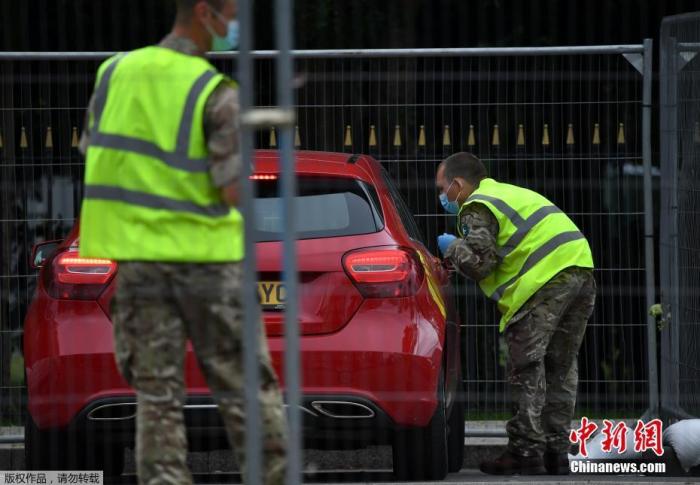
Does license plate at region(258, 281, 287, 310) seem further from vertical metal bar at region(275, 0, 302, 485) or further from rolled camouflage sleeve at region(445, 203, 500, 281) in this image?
vertical metal bar at region(275, 0, 302, 485)

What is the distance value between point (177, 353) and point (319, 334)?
6.81ft

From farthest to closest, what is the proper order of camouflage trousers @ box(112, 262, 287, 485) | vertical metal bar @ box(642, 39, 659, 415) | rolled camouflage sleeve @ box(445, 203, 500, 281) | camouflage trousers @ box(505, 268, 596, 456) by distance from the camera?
1. vertical metal bar @ box(642, 39, 659, 415)
2. camouflage trousers @ box(505, 268, 596, 456)
3. rolled camouflage sleeve @ box(445, 203, 500, 281)
4. camouflage trousers @ box(112, 262, 287, 485)

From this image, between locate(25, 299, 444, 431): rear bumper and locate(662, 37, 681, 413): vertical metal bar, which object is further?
locate(662, 37, 681, 413): vertical metal bar

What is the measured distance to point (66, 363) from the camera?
7078 millimetres

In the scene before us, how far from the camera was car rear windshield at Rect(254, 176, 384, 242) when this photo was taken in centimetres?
710

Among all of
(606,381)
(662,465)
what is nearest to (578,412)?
(606,381)

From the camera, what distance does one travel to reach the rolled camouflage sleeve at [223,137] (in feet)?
15.9

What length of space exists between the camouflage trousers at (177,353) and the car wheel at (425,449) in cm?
236

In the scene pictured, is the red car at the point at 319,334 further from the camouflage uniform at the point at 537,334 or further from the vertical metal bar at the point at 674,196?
the vertical metal bar at the point at 674,196

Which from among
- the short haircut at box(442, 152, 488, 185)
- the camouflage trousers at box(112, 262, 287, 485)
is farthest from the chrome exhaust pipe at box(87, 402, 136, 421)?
the camouflage trousers at box(112, 262, 287, 485)

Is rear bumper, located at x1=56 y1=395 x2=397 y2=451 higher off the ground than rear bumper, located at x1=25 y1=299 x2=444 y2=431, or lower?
lower

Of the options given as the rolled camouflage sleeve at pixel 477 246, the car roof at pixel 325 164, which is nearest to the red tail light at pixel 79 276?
the car roof at pixel 325 164

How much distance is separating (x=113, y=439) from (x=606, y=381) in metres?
2.83

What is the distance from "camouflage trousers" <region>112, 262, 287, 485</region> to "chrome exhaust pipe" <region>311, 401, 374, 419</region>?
2041 mm
